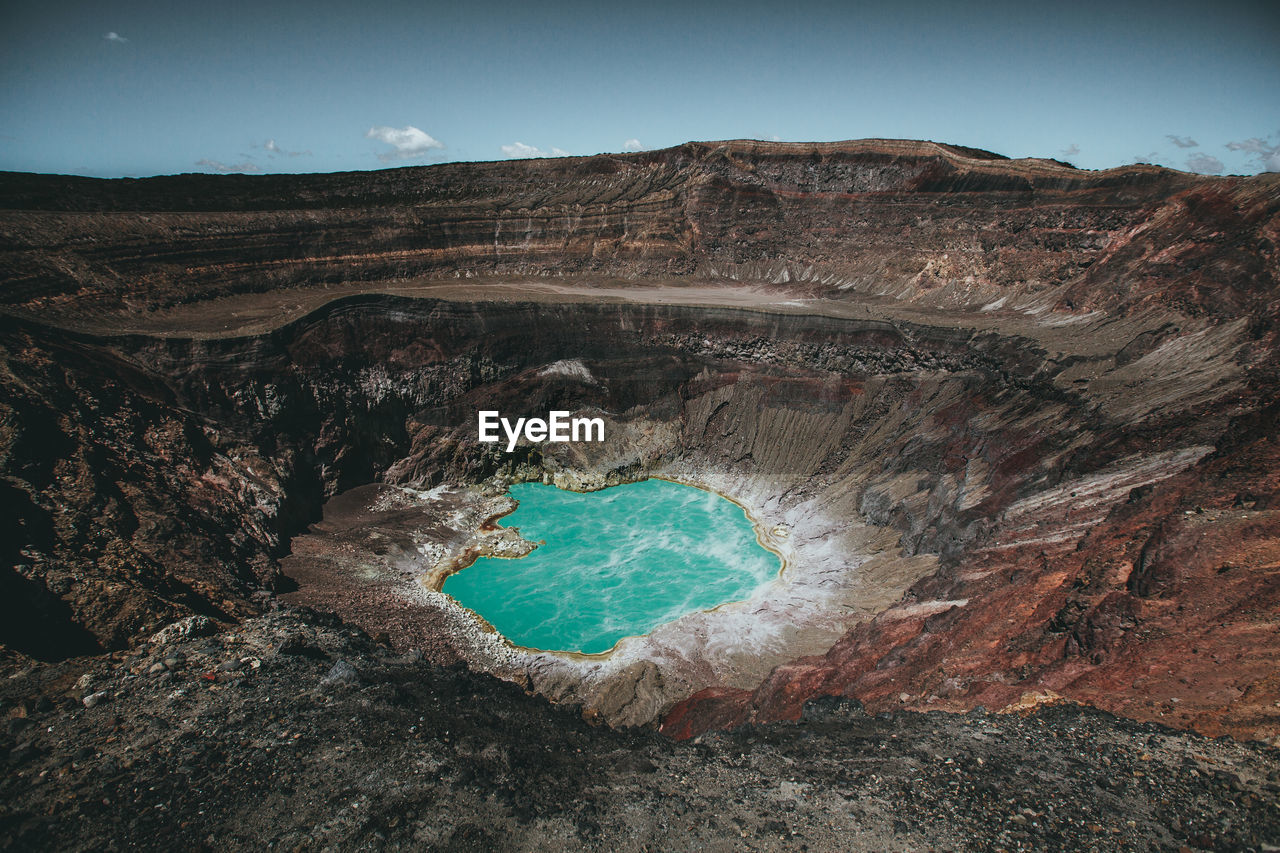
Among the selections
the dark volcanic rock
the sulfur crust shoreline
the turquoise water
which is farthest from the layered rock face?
the turquoise water

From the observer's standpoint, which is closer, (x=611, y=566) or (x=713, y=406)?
(x=611, y=566)

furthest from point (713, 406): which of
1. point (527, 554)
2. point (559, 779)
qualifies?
point (559, 779)

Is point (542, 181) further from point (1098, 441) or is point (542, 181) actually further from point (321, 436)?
point (1098, 441)

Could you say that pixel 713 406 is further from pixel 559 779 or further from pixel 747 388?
→ pixel 559 779

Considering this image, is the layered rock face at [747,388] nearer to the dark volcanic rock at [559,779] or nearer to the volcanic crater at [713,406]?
the volcanic crater at [713,406]

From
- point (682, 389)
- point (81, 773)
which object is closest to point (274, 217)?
point (682, 389)
